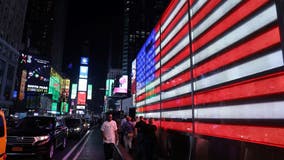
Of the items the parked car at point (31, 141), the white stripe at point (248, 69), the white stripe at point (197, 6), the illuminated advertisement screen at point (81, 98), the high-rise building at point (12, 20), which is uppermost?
the high-rise building at point (12, 20)

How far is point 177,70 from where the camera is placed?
29.6 ft

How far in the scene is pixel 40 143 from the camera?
10.6m

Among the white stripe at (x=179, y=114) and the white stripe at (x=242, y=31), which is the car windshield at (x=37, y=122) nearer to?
the white stripe at (x=179, y=114)

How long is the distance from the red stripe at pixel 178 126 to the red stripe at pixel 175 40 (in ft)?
9.13

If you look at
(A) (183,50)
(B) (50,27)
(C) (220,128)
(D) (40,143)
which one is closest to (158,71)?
(A) (183,50)

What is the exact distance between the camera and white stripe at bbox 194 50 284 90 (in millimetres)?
3870

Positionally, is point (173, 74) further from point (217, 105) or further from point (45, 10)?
point (45, 10)

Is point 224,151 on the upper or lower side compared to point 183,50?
lower

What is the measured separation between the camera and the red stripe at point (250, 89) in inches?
151

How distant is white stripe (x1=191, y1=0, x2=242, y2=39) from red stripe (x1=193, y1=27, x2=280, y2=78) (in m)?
0.89

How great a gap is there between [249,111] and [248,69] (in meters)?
0.73

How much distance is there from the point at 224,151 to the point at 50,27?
147m

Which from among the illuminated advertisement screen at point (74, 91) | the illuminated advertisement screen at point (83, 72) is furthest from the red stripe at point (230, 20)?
the illuminated advertisement screen at point (83, 72)

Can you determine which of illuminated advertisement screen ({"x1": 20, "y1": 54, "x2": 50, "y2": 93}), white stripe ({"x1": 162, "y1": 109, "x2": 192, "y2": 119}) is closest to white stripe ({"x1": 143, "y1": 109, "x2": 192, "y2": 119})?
white stripe ({"x1": 162, "y1": 109, "x2": 192, "y2": 119})
